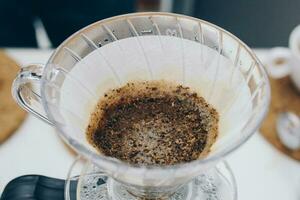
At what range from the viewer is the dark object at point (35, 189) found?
0.52 metres

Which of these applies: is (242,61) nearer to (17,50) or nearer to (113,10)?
(17,50)

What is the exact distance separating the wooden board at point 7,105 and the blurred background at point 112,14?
34cm

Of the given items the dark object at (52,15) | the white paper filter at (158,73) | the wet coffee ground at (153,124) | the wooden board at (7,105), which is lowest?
the dark object at (52,15)

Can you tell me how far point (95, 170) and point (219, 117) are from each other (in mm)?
161

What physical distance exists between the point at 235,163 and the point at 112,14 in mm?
538

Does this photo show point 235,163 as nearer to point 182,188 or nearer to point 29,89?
point 182,188

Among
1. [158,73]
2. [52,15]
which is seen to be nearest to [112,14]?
[52,15]

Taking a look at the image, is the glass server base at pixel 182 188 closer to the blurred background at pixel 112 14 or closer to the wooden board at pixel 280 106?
the wooden board at pixel 280 106

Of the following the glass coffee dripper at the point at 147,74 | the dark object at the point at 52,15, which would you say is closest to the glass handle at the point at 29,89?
the glass coffee dripper at the point at 147,74

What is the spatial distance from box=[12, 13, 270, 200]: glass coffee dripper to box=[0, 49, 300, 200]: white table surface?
0.14m

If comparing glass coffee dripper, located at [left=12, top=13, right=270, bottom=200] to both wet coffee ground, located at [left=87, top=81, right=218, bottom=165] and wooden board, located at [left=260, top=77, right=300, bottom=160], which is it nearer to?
wet coffee ground, located at [left=87, top=81, right=218, bottom=165]

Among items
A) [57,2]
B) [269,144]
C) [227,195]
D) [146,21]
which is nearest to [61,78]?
[146,21]

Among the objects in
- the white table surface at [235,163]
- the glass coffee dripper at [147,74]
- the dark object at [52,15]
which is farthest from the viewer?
the dark object at [52,15]

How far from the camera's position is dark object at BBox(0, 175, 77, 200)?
1.71 ft
